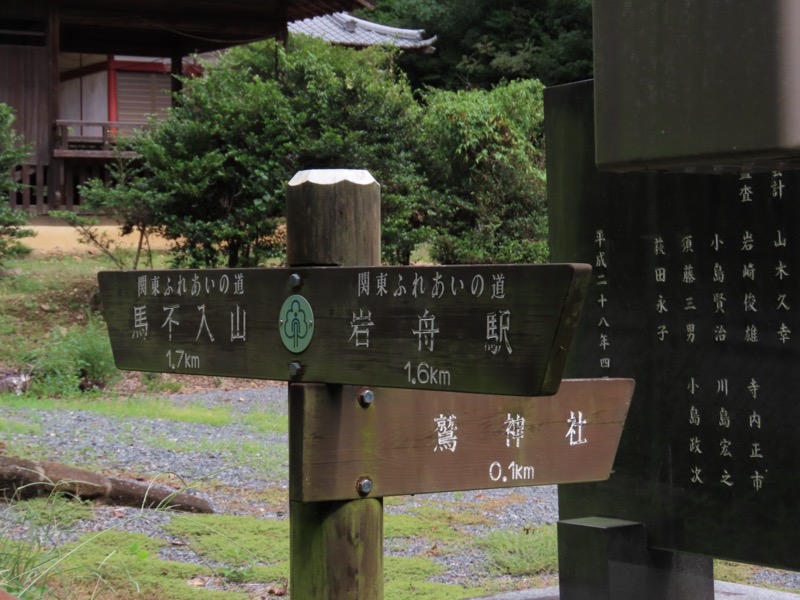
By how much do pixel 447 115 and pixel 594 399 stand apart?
12.2 metres

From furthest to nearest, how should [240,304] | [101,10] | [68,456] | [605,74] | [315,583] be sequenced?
1. [101,10]
2. [68,456]
3. [605,74]
4. [240,304]
5. [315,583]

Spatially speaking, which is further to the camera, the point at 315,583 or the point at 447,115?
the point at 447,115

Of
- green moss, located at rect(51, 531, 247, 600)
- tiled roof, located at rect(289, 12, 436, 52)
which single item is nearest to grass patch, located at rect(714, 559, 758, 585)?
green moss, located at rect(51, 531, 247, 600)

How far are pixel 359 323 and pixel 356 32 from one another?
2378 cm

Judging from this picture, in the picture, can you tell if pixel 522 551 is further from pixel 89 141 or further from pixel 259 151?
pixel 89 141

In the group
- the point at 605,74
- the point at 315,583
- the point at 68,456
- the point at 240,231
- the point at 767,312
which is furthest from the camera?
the point at 240,231

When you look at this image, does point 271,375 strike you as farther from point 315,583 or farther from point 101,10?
point 101,10

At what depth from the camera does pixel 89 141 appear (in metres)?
17.1

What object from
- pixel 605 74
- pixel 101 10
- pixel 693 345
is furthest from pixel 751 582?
pixel 101 10

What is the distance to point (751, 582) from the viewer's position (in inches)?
215

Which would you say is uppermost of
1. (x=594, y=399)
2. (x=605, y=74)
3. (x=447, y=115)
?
(x=447, y=115)

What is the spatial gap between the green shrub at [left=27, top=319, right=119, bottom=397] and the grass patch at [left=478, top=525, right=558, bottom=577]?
5.56 meters

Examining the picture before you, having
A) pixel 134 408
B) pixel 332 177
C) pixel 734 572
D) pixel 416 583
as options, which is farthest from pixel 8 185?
pixel 332 177

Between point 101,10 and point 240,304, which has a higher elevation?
point 101,10
